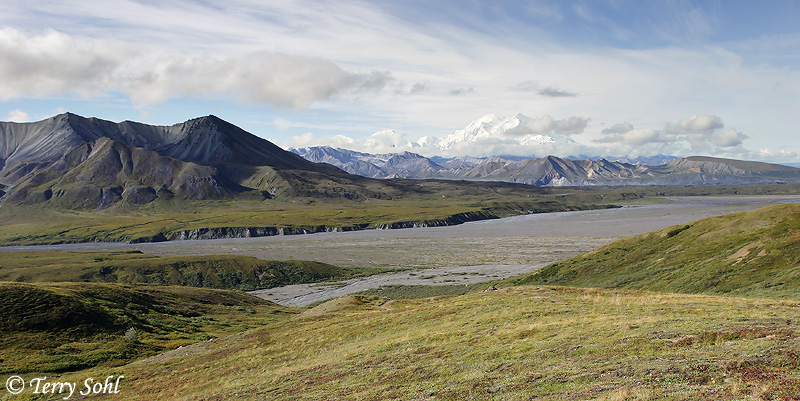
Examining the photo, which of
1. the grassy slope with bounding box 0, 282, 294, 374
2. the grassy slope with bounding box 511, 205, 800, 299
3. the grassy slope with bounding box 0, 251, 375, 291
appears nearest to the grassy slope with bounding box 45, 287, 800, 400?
the grassy slope with bounding box 0, 282, 294, 374

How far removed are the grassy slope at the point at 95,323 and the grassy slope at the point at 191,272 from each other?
54042 mm

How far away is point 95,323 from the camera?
5506cm

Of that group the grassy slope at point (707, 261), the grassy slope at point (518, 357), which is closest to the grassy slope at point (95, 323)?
the grassy slope at point (518, 357)

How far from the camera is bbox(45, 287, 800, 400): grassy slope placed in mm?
18219

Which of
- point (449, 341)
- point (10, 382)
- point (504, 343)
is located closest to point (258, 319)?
point (10, 382)

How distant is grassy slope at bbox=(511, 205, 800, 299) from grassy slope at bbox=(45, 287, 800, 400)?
18.6 metres

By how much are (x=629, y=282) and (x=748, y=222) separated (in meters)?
22.5

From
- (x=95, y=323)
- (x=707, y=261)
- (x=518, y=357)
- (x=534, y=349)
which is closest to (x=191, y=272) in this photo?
(x=95, y=323)

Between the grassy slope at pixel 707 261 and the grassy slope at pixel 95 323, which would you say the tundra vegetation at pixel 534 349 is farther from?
the grassy slope at pixel 95 323

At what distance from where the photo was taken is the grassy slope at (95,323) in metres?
44.9

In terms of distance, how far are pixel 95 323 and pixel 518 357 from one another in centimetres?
5084

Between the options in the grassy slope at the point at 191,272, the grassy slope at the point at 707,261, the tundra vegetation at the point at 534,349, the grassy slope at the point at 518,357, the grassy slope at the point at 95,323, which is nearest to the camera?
the grassy slope at the point at 518,357

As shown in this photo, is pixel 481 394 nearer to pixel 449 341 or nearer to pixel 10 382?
pixel 449 341

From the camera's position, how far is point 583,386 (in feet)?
61.9
